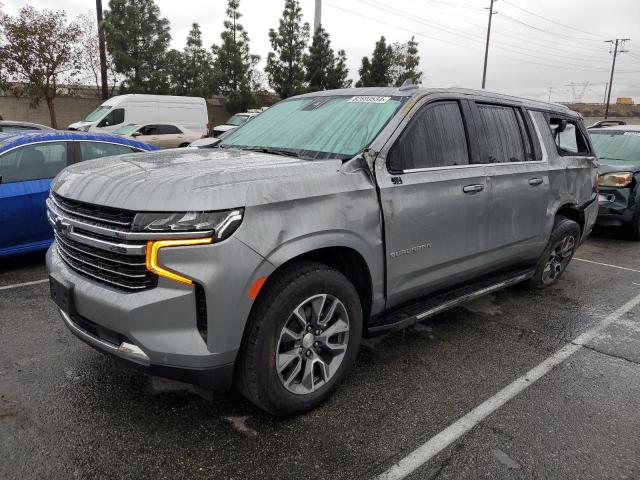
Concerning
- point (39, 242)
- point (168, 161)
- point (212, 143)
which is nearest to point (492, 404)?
point (168, 161)

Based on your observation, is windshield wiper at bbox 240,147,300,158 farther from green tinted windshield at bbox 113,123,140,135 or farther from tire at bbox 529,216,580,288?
green tinted windshield at bbox 113,123,140,135

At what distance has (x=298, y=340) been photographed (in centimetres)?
270

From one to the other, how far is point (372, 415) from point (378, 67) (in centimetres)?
3151

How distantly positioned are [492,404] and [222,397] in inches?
65.2

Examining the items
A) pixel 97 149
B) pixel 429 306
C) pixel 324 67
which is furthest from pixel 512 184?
pixel 324 67

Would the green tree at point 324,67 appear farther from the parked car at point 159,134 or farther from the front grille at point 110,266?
the front grille at point 110,266

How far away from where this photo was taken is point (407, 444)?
2615 millimetres

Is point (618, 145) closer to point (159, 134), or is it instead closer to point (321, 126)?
point (321, 126)

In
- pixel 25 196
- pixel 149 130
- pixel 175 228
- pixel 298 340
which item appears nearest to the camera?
pixel 175 228

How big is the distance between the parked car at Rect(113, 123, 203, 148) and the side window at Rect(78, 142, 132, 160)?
1103 cm

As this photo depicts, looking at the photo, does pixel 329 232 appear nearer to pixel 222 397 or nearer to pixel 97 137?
pixel 222 397

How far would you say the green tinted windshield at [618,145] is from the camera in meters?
7.86

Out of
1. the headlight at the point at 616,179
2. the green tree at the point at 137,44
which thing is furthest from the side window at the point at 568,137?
the green tree at the point at 137,44

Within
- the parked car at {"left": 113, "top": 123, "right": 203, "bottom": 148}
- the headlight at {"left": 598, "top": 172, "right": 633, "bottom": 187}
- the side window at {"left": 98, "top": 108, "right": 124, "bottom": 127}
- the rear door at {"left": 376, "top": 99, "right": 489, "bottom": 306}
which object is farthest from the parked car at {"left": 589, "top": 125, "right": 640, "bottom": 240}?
the side window at {"left": 98, "top": 108, "right": 124, "bottom": 127}
